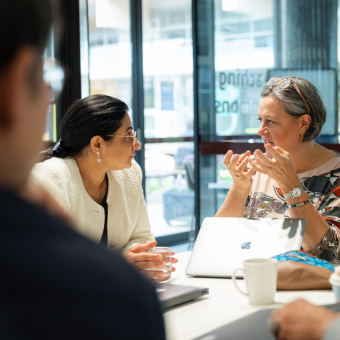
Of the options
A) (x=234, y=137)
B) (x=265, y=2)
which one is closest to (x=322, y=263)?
(x=234, y=137)

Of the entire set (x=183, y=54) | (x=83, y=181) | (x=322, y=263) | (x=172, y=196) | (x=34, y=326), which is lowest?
(x=172, y=196)

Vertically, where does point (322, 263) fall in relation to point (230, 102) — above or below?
below

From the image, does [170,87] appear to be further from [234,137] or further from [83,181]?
[83,181]

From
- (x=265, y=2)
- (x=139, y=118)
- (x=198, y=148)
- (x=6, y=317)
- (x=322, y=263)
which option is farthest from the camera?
(x=139, y=118)

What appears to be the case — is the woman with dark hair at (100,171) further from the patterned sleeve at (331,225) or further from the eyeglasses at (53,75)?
the eyeglasses at (53,75)

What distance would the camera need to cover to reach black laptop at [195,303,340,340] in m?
0.83

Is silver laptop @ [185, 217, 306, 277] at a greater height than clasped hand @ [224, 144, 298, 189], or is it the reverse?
clasped hand @ [224, 144, 298, 189]

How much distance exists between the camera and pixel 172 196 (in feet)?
17.8

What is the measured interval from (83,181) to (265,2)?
2.59m

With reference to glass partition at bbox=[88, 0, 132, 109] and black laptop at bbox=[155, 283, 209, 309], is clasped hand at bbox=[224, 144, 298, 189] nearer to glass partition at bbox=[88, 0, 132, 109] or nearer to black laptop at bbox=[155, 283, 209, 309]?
black laptop at bbox=[155, 283, 209, 309]

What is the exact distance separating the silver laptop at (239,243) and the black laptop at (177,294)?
0.62ft

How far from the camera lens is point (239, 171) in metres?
1.77

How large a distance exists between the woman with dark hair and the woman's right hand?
0.43m

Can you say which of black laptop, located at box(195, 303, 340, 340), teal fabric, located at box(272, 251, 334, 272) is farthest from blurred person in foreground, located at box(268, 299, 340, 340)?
teal fabric, located at box(272, 251, 334, 272)
